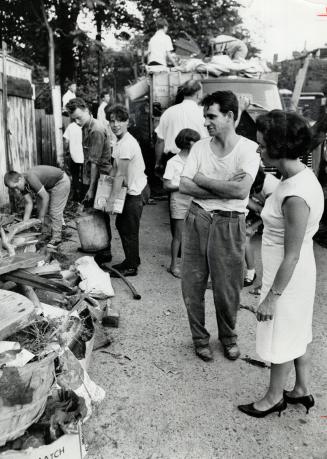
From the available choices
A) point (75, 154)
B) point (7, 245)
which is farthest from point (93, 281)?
point (75, 154)

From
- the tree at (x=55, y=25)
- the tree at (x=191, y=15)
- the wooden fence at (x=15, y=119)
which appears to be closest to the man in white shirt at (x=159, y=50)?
the wooden fence at (x=15, y=119)

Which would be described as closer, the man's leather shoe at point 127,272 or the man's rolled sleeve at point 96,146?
the man's leather shoe at point 127,272

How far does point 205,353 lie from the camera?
3648 millimetres

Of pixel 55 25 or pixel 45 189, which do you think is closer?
pixel 45 189

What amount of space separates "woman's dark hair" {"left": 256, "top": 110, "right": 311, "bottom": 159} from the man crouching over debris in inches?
160

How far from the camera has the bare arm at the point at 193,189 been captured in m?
3.37

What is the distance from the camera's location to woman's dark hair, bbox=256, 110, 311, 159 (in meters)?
2.46

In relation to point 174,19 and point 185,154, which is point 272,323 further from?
point 174,19

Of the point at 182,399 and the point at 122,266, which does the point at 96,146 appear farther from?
the point at 182,399

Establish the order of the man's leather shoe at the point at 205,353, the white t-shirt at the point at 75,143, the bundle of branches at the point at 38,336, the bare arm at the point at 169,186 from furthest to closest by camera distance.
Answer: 1. the white t-shirt at the point at 75,143
2. the bare arm at the point at 169,186
3. the man's leather shoe at the point at 205,353
4. the bundle of branches at the point at 38,336

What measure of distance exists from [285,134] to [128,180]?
2.99 metres

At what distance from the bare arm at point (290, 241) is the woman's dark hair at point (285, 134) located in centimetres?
28

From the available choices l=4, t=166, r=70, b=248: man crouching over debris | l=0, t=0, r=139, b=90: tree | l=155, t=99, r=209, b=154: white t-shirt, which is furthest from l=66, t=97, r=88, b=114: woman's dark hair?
l=0, t=0, r=139, b=90: tree

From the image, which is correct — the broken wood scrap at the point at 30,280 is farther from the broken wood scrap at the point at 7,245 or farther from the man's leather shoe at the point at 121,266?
the man's leather shoe at the point at 121,266
